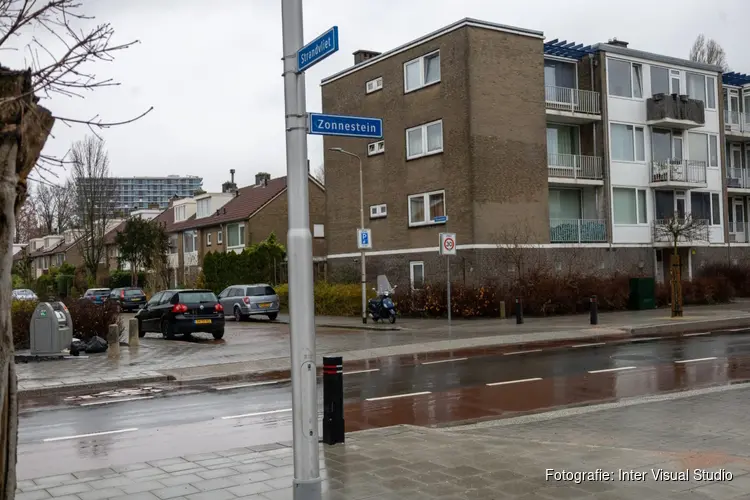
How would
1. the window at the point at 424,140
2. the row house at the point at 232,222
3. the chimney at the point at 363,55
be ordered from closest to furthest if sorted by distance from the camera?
the window at the point at 424,140 → the chimney at the point at 363,55 → the row house at the point at 232,222

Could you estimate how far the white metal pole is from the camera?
18.1 feet

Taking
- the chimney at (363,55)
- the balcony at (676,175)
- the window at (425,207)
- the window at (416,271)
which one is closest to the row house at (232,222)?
the window at (416,271)

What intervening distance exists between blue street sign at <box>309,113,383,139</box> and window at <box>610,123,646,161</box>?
105ft

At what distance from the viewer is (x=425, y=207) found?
33125mm

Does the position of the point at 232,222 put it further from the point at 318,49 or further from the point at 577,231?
the point at 318,49

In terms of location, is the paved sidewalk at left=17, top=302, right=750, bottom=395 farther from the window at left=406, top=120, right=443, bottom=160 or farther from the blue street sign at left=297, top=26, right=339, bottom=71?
the blue street sign at left=297, top=26, right=339, bottom=71

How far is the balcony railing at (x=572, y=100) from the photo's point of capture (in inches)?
1340

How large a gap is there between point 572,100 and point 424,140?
742cm

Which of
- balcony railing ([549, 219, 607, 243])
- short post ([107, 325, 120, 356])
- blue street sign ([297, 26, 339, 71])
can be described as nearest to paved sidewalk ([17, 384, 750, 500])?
blue street sign ([297, 26, 339, 71])

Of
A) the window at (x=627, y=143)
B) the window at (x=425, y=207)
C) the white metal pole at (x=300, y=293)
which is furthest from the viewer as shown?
the window at (x=627, y=143)

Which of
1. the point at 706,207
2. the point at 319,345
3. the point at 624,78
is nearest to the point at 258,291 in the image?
the point at 319,345

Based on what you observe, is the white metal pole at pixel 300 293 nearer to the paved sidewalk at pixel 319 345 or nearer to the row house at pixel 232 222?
the paved sidewalk at pixel 319 345

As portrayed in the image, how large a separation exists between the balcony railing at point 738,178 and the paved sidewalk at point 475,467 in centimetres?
3728

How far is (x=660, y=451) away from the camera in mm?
6848
